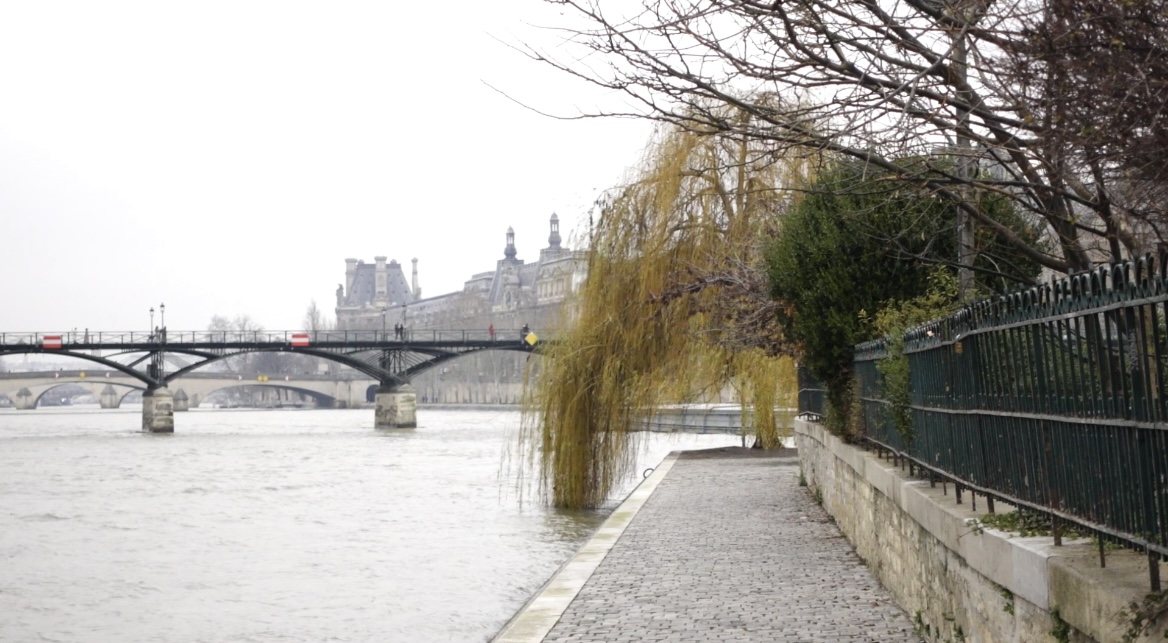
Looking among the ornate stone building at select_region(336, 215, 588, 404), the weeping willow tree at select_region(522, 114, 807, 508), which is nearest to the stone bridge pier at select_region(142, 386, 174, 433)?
the ornate stone building at select_region(336, 215, 588, 404)

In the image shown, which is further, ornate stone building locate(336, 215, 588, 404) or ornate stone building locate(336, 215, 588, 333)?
ornate stone building locate(336, 215, 588, 333)

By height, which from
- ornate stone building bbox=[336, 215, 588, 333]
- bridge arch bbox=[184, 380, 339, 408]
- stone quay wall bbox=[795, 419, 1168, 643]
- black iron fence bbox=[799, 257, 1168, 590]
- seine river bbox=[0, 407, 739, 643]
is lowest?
seine river bbox=[0, 407, 739, 643]

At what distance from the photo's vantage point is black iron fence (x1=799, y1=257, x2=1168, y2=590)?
13.3 feet

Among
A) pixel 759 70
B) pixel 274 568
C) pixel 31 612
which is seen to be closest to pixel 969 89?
pixel 759 70

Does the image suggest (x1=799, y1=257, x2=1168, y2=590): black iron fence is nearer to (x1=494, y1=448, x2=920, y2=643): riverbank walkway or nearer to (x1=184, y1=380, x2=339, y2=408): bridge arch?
(x1=494, y1=448, x2=920, y2=643): riverbank walkway

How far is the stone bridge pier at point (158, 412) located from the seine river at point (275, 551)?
107 feet

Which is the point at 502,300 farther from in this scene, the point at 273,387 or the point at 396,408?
the point at 396,408

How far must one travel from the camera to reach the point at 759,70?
817 cm

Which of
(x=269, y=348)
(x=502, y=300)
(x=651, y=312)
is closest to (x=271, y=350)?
(x=269, y=348)

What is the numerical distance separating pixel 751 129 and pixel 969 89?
1392mm

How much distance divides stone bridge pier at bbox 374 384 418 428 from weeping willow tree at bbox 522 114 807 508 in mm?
51975

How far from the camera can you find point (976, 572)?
607cm

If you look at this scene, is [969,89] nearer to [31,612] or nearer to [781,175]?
[31,612]

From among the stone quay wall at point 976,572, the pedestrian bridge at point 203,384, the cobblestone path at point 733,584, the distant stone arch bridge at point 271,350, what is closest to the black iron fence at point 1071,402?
the stone quay wall at point 976,572
